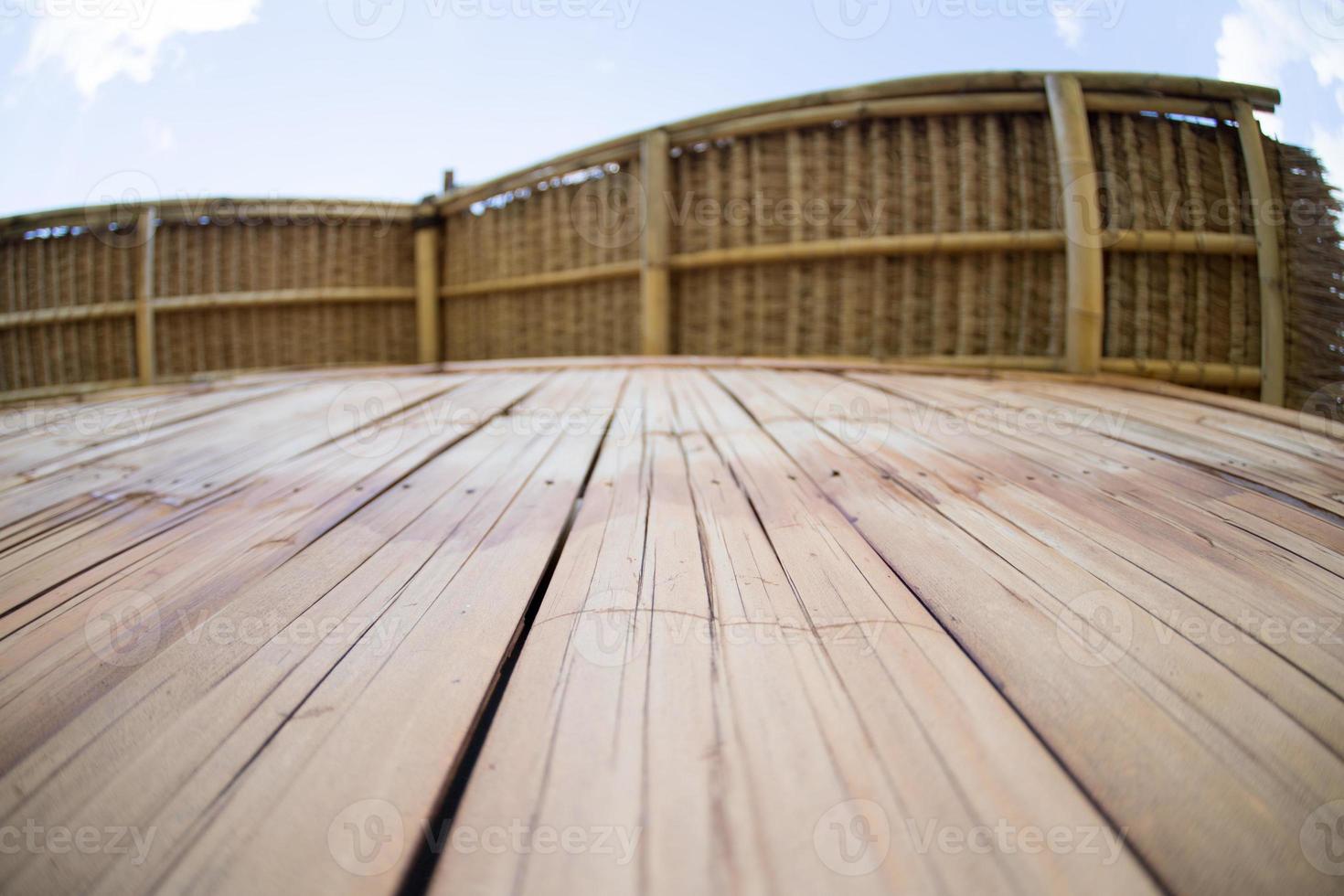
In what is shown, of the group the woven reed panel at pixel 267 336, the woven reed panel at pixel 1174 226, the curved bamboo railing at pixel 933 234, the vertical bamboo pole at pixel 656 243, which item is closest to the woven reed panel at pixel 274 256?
the woven reed panel at pixel 267 336

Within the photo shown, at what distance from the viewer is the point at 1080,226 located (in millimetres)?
3203

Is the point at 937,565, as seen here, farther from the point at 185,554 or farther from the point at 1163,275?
the point at 1163,275

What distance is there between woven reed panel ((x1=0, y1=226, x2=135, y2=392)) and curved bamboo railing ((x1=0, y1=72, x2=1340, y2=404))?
178cm

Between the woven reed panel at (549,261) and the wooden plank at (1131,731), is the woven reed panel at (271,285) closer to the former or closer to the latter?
the woven reed panel at (549,261)

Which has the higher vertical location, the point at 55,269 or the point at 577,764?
the point at 55,269

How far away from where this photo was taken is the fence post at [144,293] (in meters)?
5.11

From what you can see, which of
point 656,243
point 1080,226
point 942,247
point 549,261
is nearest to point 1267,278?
point 1080,226

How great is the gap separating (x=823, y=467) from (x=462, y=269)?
477cm

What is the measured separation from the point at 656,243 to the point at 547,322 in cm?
129

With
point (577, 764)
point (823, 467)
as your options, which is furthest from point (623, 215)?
point (577, 764)

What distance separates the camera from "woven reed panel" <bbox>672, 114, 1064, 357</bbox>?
3416mm

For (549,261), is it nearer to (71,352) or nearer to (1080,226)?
(1080,226)

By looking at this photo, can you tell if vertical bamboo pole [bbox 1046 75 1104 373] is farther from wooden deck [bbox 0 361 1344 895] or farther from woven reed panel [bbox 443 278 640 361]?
woven reed panel [bbox 443 278 640 361]

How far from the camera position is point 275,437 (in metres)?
1.66
